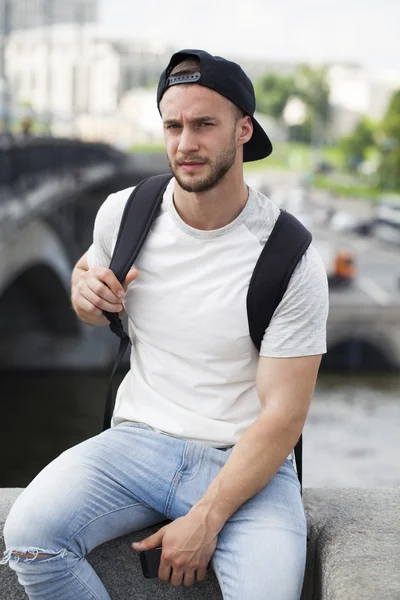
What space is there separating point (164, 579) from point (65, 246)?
2411 cm

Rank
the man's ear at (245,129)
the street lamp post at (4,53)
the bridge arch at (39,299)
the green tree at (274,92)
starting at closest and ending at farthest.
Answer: the man's ear at (245,129), the street lamp post at (4,53), the bridge arch at (39,299), the green tree at (274,92)

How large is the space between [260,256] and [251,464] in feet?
1.91

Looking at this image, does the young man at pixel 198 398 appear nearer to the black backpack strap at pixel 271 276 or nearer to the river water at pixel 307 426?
the black backpack strap at pixel 271 276

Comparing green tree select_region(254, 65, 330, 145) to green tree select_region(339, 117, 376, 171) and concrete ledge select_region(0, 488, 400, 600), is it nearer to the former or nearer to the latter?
green tree select_region(339, 117, 376, 171)

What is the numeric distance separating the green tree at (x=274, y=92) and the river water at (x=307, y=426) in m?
57.3

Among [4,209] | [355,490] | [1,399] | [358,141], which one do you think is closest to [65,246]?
[1,399]

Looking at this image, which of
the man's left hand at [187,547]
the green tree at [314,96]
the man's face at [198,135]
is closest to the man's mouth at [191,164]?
the man's face at [198,135]

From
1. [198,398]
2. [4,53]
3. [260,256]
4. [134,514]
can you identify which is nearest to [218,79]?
[260,256]

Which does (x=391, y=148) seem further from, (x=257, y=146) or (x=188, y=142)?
(x=188, y=142)

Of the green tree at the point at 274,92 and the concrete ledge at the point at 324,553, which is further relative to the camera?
the green tree at the point at 274,92

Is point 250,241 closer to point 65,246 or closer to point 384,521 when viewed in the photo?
point 384,521

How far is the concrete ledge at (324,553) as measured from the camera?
9.02 feet

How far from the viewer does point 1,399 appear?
25.5 m

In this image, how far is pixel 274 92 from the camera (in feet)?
284
